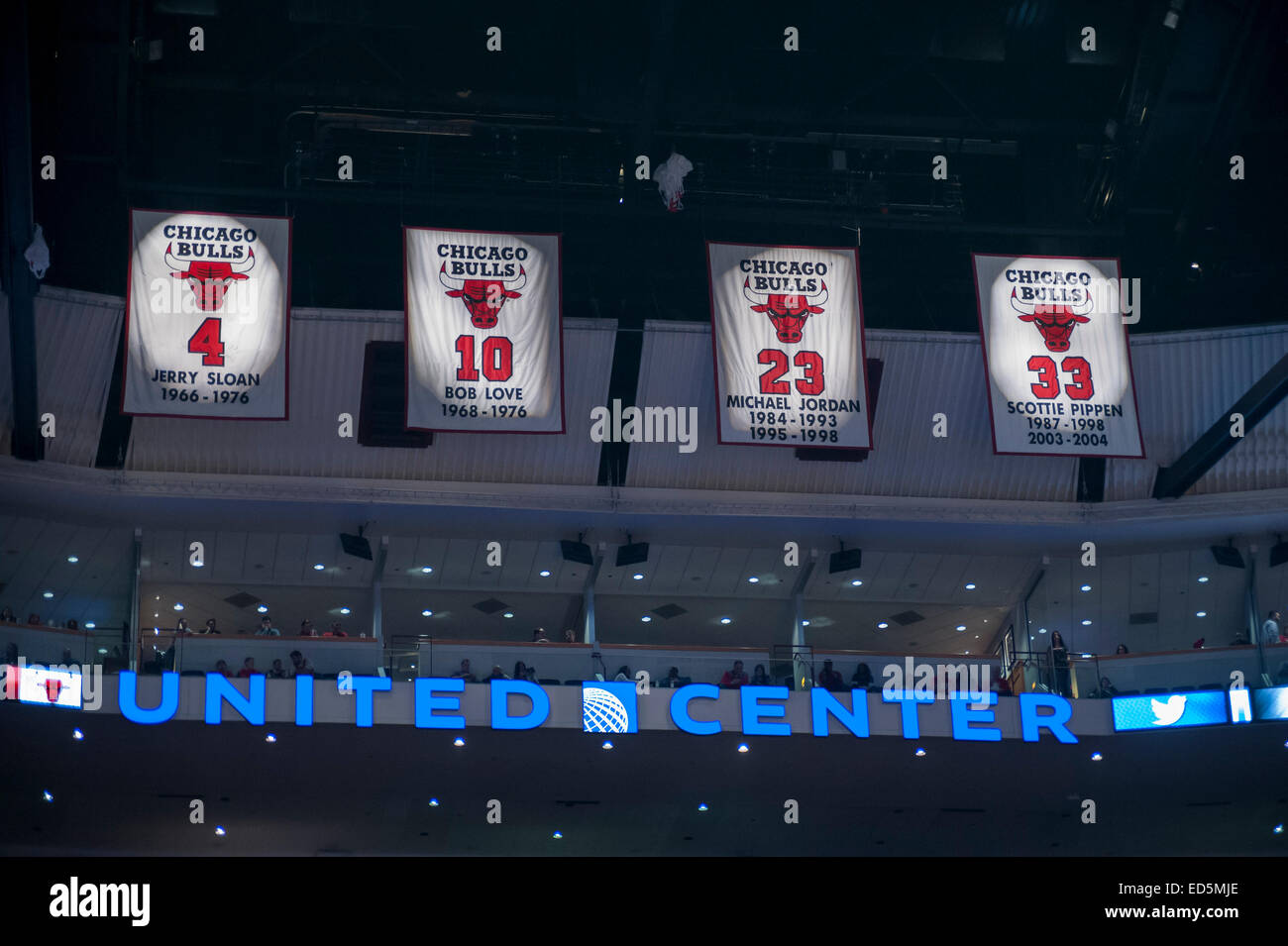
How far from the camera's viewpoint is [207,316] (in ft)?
87.2

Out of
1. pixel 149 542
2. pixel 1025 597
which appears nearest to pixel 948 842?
pixel 1025 597

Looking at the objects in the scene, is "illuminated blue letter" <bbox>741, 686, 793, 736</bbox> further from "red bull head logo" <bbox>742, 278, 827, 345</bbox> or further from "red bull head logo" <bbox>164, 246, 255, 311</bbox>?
"red bull head logo" <bbox>164, 246, 255, 311</bbox>

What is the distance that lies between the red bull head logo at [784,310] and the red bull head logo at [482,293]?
13.4ft

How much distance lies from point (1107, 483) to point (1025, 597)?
3.75 m

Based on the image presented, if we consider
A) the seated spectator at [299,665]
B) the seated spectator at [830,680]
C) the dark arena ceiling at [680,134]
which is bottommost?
the seated spectator at [830,680]

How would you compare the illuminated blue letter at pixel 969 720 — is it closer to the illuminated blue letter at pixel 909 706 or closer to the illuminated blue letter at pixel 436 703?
the illuminated blue letter at pixel 909 706

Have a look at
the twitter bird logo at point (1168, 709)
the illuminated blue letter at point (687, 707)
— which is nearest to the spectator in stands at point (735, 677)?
the illuminated blue letter at point (687, 707)

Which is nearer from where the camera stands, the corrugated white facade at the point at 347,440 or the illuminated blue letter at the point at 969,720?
the illuminated blue letter at the point at 969,720

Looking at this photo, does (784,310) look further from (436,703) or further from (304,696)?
(304,696)

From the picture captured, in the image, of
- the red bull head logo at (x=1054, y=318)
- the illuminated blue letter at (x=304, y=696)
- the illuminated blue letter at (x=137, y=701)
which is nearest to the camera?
the illuminated blue letter at (x=137, y=701)

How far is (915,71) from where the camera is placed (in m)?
28.8

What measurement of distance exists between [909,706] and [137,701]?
41.5 ft

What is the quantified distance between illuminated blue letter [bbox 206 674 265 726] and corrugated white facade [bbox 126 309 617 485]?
17.4 ft

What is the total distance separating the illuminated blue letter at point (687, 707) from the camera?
26.6 m
